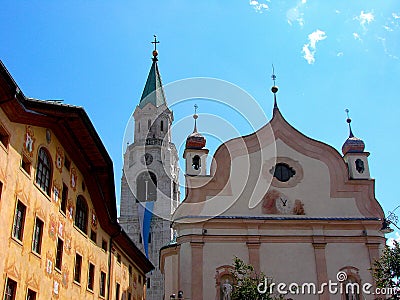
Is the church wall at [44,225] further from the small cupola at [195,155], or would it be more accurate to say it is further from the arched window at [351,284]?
the arched window at [351,284]

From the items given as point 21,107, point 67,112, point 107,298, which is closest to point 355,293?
point 107,298

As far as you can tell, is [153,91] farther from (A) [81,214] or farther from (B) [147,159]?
(A) [81,214]

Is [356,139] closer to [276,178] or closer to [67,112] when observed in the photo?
[276,178]

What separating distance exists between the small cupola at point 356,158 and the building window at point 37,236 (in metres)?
22.5

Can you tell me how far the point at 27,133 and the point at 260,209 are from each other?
18.5m

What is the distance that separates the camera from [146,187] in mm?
68250

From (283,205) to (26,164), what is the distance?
1938 centimetres

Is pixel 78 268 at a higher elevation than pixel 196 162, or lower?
lower

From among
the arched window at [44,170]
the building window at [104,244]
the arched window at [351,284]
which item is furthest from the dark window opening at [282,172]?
the arched window at [44,170]

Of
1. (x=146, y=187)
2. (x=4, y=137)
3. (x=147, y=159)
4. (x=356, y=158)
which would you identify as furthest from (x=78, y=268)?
(x=147, y=159)

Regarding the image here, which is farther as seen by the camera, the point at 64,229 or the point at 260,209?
the point at 260,209

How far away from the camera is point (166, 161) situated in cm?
Result: 7006

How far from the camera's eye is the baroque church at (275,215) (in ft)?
101

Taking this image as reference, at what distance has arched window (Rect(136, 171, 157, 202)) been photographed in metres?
67.3
